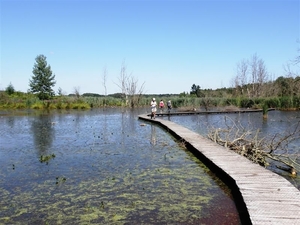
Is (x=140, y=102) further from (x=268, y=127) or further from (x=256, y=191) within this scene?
(x=256, y=191)

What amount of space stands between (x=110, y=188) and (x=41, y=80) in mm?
50195

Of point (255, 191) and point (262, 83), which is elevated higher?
point (262, 83)

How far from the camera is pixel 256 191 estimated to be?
15.7ft

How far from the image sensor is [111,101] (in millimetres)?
42750

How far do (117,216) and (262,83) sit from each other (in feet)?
172

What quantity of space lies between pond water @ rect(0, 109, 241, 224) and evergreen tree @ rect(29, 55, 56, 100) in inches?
1770

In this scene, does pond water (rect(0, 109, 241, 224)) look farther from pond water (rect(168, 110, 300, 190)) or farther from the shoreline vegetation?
the shoreline vegetation

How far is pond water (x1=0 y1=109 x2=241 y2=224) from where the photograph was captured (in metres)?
4.40

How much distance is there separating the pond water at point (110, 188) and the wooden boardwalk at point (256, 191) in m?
0.19

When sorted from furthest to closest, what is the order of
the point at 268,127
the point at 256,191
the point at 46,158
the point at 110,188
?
the point at 268,127
the point at 46,158
the point at 110,188
the point at 256,191

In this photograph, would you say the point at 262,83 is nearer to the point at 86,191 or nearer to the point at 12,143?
the point at 12,143

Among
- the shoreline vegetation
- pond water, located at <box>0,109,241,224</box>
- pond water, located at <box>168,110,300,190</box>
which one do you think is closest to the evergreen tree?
the shoreline vegetation

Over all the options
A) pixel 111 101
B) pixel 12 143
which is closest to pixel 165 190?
pixel 12 143

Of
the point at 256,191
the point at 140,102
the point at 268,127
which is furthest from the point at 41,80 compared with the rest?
the point at 256,191
